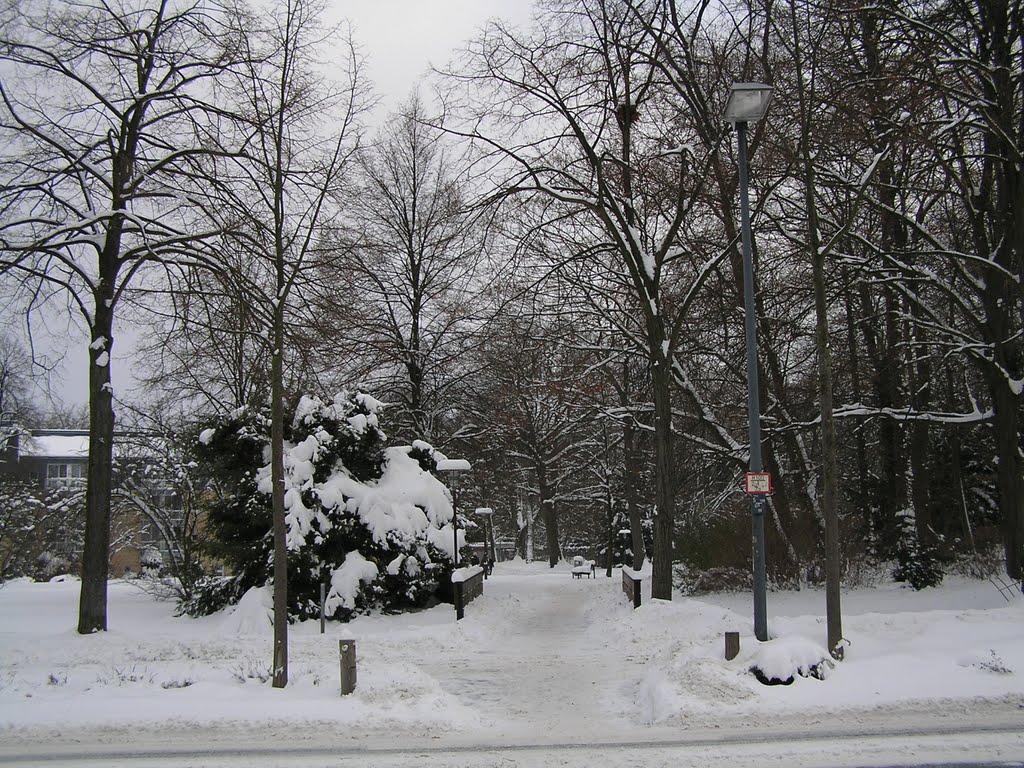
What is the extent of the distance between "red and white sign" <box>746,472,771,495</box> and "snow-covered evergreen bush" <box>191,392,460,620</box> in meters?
10.5

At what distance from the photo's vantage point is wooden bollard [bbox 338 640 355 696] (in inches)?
363

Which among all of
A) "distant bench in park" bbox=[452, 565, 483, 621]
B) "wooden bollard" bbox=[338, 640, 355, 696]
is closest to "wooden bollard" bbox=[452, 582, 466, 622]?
"distant bench in park" bbox=[452, 565, 483, 621]

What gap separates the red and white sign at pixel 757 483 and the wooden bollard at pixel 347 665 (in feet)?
17.6

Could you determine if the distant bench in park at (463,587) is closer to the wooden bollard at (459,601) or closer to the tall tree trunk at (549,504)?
the wooden bollard at (459,601)

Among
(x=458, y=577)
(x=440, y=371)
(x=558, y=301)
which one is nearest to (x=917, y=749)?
(x=458, y=577)

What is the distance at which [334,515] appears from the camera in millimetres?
18562

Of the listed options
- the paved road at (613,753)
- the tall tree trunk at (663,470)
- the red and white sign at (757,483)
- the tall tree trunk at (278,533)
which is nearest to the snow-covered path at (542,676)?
the paved road at (613,753)

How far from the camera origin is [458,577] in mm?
18703

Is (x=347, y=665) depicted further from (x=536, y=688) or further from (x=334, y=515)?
(x=334, y=515)

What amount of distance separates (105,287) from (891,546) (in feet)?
62.9

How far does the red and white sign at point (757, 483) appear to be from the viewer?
10.5 m

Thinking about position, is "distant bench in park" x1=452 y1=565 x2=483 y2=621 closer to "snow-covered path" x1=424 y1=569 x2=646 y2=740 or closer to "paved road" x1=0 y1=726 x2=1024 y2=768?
"snow-covered path" x1=424 y1=569 x2=646 y2=740

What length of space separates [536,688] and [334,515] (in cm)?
912

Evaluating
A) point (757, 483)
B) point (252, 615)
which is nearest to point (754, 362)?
point (757, 483)
